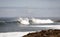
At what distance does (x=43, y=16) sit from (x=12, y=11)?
0.45 m

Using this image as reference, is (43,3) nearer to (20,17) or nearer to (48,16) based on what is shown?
(48,16)

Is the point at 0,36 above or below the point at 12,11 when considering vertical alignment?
below

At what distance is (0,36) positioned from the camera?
1.38m

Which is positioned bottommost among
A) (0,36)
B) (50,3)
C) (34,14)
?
(0,36)

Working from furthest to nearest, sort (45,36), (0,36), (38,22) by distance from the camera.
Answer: (38,22) < (0,36) < (45,36)

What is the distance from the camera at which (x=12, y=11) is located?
219cm

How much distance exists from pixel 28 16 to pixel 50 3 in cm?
37

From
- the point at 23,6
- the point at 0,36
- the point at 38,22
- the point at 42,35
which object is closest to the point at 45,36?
the point at 42,35

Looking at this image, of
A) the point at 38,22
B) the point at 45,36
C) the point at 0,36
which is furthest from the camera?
the point at 38,22

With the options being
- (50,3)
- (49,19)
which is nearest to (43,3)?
(50,3)

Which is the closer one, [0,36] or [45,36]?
[45,36]

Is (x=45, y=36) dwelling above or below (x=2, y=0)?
below

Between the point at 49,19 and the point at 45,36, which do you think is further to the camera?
the point at 49,19

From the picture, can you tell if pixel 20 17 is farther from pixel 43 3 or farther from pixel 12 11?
pixel 43 3
